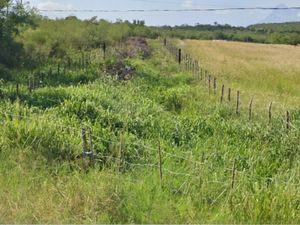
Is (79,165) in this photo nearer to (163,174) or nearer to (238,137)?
(163,174)

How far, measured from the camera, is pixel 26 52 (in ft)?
85.1

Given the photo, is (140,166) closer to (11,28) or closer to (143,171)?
(143,171)

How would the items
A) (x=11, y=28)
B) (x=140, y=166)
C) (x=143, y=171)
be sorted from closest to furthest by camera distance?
(x=143, y=171) → (x=140, y=166) → (x=11, y=28)

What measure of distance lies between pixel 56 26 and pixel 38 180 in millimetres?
31882

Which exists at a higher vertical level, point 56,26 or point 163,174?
point 56,26

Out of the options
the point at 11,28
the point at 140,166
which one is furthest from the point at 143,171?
the point at 11,28

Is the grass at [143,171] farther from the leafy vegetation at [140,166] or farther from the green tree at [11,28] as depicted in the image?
the green tree at [11,28]

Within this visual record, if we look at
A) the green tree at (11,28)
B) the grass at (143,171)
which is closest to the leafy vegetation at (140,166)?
the grass at (143,171)

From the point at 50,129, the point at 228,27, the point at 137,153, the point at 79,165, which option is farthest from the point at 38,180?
the point at 228,27

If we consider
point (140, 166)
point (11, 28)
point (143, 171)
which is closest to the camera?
point (143, 171)

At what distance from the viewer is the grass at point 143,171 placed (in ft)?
13.9

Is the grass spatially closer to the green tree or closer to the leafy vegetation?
the leafy vegetation

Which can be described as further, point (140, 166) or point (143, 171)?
point (140, 166)

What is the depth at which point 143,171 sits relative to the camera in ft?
18.4
